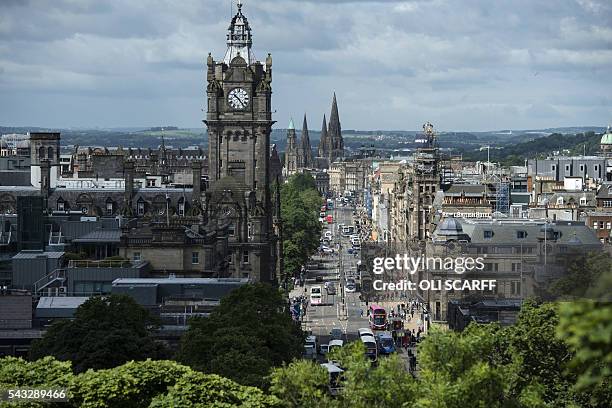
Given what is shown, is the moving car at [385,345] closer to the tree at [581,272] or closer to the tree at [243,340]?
the tree at [581,272]

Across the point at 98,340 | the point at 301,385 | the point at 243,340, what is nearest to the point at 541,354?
the point at 243,340

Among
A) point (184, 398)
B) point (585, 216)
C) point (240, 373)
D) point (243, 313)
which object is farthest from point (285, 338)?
point (585, 216)

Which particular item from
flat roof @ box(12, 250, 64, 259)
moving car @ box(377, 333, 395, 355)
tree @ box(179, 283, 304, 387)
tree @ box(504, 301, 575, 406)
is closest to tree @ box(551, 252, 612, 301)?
moving car @ box(377, 333, 395, 355)

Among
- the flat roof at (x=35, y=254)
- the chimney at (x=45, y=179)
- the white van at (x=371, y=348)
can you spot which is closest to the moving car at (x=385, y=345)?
the white van at (x=371, y=348)

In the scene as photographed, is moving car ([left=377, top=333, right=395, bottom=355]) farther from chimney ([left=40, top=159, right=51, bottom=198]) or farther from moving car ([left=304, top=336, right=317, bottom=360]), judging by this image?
chimney ([left=40, top=159, right=51, bottom=198])

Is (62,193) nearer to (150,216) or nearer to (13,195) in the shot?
(13,195)

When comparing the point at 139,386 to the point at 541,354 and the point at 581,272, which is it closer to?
the point at 541,354

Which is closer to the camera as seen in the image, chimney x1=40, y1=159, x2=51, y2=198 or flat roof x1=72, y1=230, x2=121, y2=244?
flat roof x1=72, y1=230, x2=121, y2=244
